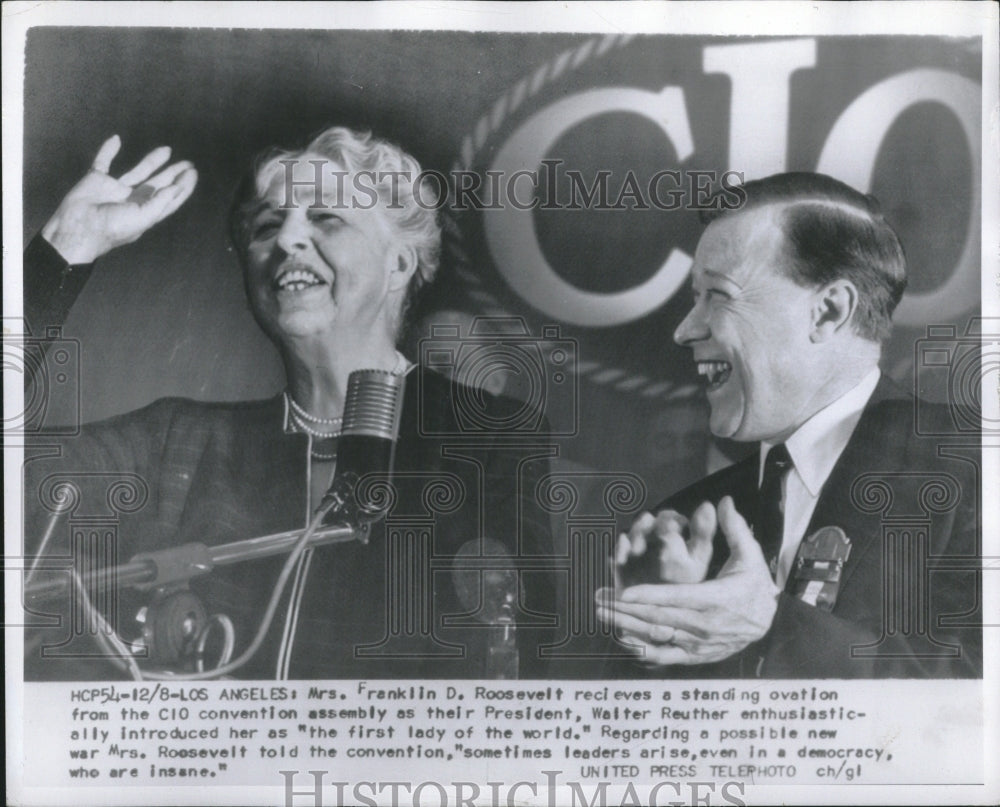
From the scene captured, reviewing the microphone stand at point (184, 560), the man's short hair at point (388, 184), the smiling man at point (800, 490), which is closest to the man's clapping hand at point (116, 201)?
the man's short hair at point (388, 184)

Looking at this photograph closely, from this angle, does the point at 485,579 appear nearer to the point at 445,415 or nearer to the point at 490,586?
the point at 490,586

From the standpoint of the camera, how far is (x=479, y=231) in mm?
2545

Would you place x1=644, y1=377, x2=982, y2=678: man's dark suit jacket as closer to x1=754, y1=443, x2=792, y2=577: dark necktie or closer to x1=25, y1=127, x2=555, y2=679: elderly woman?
x1=754, y1=443, x2=792, y2=577: dark necktie

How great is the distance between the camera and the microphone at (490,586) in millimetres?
2527

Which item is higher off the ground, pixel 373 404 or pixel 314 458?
pixel 373 404

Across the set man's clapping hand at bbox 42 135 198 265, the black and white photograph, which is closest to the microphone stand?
the black and white photograph

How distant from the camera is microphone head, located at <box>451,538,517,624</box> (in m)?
2.53

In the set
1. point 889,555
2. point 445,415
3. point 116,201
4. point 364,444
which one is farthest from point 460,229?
point 889,555

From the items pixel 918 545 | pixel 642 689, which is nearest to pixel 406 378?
pixel 642 689

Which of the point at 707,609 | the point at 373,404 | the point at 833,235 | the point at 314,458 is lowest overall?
the point at 707,609

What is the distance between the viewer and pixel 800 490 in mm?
2564

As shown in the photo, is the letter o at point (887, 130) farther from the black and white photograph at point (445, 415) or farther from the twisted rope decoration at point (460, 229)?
the twisted rope decoration at point (460, 229)

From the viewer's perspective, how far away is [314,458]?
8.36 feet

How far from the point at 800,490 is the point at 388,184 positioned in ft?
3.85
